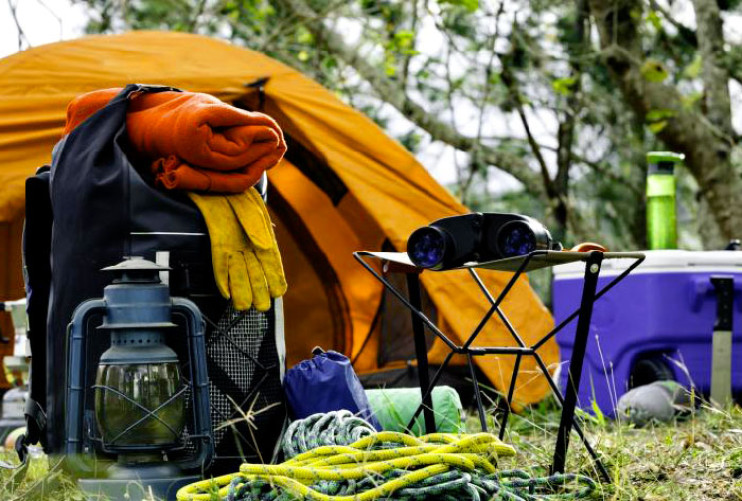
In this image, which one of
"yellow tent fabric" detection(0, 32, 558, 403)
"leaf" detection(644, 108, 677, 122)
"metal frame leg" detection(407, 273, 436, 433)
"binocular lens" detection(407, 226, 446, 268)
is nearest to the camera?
"binocular lens" detection(407, 226, 446, 268)

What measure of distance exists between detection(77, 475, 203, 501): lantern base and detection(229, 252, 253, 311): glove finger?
0.39m

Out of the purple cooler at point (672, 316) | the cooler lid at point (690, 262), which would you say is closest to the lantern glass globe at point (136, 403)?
the purple cooler at point (672, 316)

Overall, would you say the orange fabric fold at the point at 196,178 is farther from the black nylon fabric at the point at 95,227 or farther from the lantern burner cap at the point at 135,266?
the lantern burner cap at the point at 135,266

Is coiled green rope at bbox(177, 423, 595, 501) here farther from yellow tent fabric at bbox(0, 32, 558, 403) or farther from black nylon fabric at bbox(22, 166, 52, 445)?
yellow tent fabric at bbox(0, 32, 558, 403)

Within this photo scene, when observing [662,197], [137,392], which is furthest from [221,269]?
[662,197]

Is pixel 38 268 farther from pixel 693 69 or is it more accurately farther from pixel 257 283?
pixel 693 69

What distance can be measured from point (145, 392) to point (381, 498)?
519mm

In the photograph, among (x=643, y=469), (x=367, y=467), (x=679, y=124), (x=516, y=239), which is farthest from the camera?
(x=679, y=124)

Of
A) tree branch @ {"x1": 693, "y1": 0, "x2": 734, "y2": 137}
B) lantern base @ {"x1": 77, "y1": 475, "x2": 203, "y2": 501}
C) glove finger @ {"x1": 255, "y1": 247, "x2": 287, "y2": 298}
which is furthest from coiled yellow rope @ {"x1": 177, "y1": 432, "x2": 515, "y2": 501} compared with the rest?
tree branch @ {"x1": 693, "y1": 0, "x2": 734, "y2": 137}

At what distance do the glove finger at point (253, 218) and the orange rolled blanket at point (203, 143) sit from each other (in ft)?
0.08

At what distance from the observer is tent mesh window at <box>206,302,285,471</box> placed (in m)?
2.20

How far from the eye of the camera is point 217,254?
211 centimetres

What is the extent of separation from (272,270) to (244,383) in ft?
0.84

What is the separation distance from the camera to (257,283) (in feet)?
7.14
